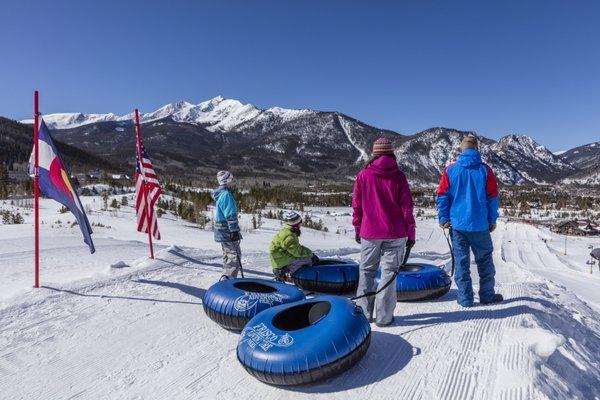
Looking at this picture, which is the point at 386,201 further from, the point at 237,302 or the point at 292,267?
the point at 292,267

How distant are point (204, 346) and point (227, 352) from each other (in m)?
0.31

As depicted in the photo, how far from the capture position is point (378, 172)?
173 inches

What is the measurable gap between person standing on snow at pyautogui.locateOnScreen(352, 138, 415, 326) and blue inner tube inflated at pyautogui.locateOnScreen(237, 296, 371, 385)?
2.74 feet

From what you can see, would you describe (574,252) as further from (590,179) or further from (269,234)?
(590,179)

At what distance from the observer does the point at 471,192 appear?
513cm

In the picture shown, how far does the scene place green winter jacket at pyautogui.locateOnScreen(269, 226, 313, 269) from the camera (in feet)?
19.9

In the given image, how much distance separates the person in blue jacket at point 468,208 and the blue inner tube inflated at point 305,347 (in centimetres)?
217

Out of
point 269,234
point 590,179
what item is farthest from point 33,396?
point 590,179

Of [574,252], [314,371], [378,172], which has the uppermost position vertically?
[378,172]

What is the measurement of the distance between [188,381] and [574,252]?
→ 32.7m

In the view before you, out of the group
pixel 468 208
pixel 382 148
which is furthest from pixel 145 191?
pixel 468 208

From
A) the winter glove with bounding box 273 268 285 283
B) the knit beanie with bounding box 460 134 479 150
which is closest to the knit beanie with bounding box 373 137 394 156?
the knit beanie with bounding box 460 134 479 150

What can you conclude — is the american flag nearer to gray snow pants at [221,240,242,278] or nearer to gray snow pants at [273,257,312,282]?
gray snow pants at [221,240,242,278]

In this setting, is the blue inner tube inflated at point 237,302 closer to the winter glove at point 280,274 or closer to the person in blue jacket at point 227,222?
the person in blue jacket at point 227,222
